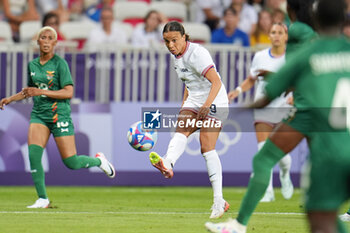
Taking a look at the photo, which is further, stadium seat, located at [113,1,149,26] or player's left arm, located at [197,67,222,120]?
stadium seat, located at [113,1,149,26]

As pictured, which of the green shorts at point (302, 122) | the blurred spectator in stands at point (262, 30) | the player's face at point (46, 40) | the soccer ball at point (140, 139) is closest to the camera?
the green shorts at point (302, 122)

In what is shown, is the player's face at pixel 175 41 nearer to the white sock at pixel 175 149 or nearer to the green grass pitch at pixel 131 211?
the white sock at pixel 175 149

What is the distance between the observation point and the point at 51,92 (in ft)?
34.3

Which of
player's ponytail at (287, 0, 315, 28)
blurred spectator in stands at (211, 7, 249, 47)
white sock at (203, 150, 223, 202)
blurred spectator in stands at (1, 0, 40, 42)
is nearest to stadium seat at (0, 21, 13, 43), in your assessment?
blurred spectator in stands at (1, 0, 40, 42)

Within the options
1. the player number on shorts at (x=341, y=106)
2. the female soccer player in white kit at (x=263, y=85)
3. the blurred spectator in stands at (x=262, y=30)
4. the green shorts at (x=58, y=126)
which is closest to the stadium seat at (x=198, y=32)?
the blurred spectator in stands at (x=262, y=30)

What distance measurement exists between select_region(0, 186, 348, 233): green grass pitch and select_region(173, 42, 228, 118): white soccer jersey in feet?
4.80

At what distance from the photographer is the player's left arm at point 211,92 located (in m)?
9.34

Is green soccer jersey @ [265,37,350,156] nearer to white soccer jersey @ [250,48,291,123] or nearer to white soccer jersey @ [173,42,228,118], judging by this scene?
white soccer jersey @ [173,42,228,118]

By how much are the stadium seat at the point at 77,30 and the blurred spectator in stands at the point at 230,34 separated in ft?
9.17

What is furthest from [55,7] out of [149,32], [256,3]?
[256,3]

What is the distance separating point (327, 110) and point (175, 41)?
16.8ft

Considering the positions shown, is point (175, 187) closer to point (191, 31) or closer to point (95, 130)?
point (95, 130)

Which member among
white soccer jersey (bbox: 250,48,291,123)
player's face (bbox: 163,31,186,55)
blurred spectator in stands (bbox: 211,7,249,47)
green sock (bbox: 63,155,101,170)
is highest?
player's face (bbox: 163,31,186,55)

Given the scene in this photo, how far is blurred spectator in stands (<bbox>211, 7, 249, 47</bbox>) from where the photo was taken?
1694cm
